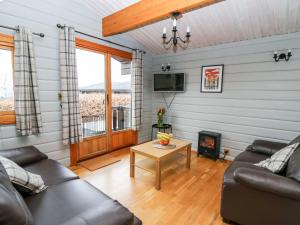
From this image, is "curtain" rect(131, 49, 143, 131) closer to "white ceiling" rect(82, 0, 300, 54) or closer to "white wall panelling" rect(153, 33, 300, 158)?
"white ceiling" rect(82, 0, 300, 54)

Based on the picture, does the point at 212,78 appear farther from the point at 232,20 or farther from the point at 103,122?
the point at 103,122

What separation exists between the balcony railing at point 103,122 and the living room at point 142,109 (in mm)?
22

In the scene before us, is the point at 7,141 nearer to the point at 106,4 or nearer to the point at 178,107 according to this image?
the point at 106,4

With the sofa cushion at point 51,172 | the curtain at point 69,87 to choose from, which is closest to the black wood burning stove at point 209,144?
the curtain at point 69,87

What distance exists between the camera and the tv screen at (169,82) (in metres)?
3.94

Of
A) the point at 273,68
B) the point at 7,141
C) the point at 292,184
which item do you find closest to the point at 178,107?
the point at 273,68

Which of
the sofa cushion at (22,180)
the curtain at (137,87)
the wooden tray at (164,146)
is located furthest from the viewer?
the curtain at (137,87)

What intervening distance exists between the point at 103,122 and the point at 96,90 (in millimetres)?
679

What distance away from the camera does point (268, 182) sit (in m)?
1.46

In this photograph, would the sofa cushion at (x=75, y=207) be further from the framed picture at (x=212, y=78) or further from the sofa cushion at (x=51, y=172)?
the framed picture at (x=212, y=78)

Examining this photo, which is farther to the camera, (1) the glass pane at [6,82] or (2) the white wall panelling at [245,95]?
(2) the white wall panelling at [245,95]

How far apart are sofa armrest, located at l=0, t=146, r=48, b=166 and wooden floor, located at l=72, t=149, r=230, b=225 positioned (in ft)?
2.76

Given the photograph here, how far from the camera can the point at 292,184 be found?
139 centimetres

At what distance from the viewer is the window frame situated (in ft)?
7.38
